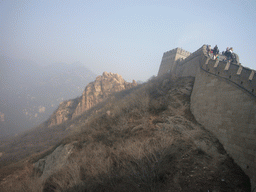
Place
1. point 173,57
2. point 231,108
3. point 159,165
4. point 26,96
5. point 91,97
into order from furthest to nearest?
point 26,96 < point 91,97 < point 173,57 < point 231,108 < point 159,165

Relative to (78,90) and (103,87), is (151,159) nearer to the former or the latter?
(103,87)

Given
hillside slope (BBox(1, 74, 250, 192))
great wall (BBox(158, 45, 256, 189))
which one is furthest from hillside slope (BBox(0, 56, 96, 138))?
great wall (BBox(158, 45, 256, 189))

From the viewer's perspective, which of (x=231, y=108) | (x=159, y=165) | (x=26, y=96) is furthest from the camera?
(x=26, y=96)

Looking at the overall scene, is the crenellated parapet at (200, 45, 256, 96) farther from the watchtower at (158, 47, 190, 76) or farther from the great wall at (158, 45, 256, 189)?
the watchtower at (158, 47, 190, 76)

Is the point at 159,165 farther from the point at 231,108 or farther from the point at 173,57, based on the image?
the point at 173,57

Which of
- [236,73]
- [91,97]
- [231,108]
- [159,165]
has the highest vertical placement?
[236,73]

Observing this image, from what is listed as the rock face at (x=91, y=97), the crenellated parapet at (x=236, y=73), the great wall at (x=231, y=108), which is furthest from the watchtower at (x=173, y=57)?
the rock face at (x=91, y=97)

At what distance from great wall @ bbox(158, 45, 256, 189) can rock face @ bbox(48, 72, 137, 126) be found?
3392 cm

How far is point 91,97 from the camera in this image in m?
42.3

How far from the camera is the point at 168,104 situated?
12.6 m

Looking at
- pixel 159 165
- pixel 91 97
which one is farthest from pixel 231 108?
pixel 91 97

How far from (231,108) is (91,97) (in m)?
39.8

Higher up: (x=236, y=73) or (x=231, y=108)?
(x=236, y=73)

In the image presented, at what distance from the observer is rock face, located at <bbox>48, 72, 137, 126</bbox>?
4134 cm
